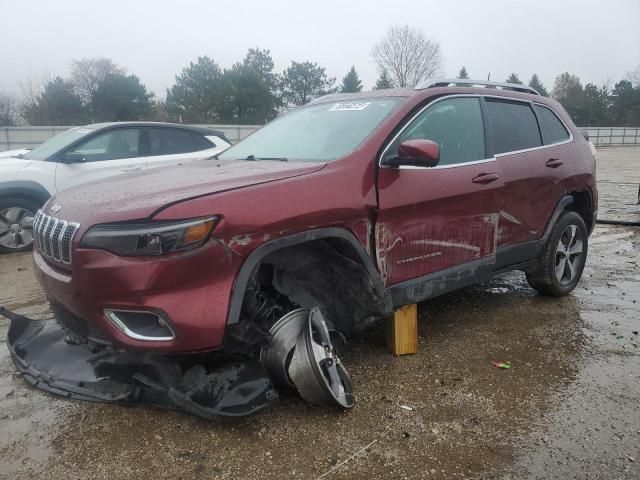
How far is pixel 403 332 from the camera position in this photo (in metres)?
3.50

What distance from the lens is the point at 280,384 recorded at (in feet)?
9.18

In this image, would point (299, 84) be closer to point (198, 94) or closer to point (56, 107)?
point (198, 94)

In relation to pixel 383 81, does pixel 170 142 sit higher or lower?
lower

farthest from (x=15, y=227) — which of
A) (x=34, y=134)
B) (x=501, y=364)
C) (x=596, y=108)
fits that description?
(x=596, y=108)

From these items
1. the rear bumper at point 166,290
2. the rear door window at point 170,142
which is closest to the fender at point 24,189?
the rear door window at point 170,142

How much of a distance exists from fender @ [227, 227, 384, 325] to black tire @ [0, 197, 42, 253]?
17.3 ft

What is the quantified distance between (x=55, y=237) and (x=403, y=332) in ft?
→ 7.12

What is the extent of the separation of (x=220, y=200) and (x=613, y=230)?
24.3 ft

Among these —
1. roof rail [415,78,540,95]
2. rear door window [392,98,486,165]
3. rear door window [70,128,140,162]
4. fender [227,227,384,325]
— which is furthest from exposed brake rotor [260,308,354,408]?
rear door window [70,128,140,162]

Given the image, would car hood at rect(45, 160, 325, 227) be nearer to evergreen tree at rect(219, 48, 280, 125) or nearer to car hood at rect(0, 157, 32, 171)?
car hood at rect(0, 157, 32, 171)

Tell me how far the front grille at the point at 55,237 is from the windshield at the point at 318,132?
4.46 feet

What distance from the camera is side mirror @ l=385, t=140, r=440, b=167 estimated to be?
291 cm

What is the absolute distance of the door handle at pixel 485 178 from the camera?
11.6 ft

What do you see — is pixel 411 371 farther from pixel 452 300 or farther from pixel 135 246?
pixel 135 246
